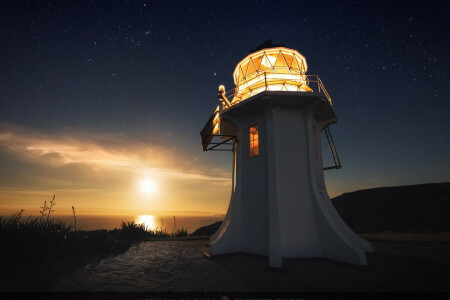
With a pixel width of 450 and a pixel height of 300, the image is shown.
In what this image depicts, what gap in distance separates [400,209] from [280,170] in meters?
21.6

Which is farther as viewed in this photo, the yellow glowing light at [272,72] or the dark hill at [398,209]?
the dark hill at [398,209]

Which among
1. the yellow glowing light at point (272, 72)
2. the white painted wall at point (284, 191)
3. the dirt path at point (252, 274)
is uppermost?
the yellow glowing light at point (272, 72)

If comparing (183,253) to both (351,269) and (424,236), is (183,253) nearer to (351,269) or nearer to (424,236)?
(351,269)

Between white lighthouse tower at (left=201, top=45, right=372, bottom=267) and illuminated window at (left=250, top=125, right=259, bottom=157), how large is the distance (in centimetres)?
2

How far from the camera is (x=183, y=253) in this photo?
9078 mm

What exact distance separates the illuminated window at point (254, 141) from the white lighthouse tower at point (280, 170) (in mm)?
18

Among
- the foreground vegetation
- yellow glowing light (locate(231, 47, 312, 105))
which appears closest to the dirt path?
the foreground vegetation

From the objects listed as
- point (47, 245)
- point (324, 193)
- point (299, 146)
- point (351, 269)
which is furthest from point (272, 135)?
point (47, 245)

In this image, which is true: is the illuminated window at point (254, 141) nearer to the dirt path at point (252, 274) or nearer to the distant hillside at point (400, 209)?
the dirt path at point (252, 274)

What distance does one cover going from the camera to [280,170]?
8.66 meters

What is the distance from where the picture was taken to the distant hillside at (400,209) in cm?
1892

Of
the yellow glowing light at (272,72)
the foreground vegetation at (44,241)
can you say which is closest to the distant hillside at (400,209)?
the yellow glowing light at (272,72)

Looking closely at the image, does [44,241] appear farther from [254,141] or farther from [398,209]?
[398,209]

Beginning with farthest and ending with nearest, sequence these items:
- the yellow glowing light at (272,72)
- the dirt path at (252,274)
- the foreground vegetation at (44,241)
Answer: the yellow glowing light at (272,72) → the foreground vegetation at (44,241) → the dirt path at (252,274)
